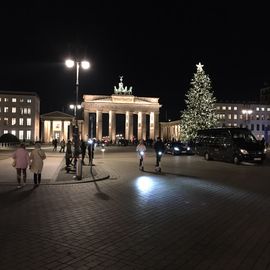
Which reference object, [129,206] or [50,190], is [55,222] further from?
[50,190]

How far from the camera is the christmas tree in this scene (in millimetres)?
56000

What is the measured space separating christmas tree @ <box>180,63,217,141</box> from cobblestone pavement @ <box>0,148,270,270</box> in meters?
42.7

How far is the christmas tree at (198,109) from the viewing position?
5600cm

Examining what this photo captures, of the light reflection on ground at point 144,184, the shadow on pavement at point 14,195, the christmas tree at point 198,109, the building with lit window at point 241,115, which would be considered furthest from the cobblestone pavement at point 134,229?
the building with lit window at point 241,115

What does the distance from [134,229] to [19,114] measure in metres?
118

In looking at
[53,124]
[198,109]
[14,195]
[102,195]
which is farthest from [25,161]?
[53,124]

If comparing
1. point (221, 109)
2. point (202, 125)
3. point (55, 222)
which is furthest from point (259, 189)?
point (221, 109)

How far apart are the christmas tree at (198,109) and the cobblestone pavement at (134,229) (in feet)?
140

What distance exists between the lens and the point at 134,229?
8.13 meters

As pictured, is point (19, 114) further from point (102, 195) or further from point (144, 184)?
point (102, 195)

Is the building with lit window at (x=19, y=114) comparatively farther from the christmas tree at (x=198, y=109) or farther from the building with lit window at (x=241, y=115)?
the christmas tree at (x=198, y=109)

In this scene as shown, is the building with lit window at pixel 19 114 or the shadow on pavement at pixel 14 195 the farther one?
the building with lit window at pixel 19 114

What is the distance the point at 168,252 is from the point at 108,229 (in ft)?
6.31

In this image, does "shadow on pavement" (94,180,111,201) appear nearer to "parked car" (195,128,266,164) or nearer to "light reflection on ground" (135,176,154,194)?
"light reflection on ground" (135,176,154,194)
